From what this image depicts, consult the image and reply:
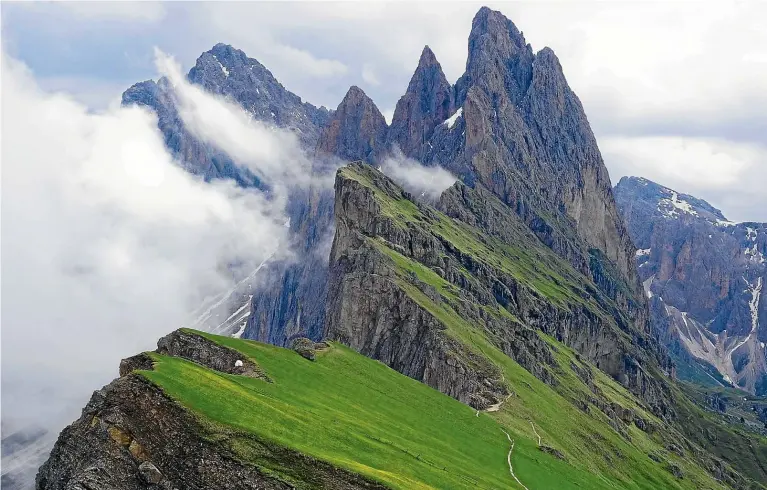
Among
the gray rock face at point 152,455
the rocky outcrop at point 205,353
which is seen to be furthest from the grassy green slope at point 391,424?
the rocky outcrop at point 205,353

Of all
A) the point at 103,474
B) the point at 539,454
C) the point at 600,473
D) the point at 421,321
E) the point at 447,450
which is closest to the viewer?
the point at 103,474

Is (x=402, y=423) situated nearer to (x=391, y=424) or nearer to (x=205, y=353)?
(x=391, y=424)

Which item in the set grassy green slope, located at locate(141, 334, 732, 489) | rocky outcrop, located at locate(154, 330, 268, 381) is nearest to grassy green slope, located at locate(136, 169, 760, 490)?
grassy green slope, located at locate(141, 334, 732, 489)

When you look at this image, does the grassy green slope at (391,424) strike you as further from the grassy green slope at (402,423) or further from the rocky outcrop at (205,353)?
the rocky outcrop at (205,353)

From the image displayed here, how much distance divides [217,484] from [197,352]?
1506 inches

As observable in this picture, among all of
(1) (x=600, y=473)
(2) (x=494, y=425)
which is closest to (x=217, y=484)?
(2) (x=494, y=425)

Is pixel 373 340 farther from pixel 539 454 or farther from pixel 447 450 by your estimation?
pixel 447 450

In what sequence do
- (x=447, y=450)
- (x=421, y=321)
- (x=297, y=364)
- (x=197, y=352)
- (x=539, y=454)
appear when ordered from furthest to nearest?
(x=421, y=321) → (x=539, y=454) → (x=297, y=364) → (x=447, y=450) → (x=197, y=352)

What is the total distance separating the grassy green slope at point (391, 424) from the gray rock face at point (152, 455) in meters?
1.04

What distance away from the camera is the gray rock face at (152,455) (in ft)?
190

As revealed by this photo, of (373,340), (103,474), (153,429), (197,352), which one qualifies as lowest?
(103,474)

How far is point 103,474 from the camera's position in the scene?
56.7 m

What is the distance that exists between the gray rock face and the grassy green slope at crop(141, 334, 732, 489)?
3.43 ft

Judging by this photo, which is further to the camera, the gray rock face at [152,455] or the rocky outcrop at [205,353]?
the rocky outcrop at [205,353]
